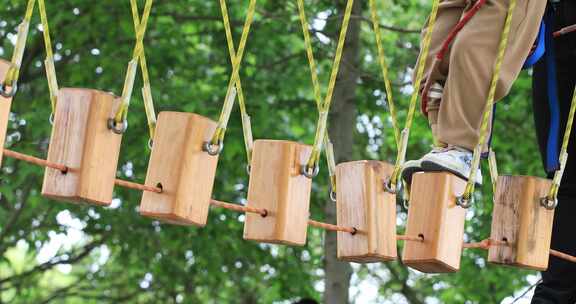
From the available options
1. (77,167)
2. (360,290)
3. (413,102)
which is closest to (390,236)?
(413,102)

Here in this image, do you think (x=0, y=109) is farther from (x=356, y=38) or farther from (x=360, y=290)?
(x=360, y=290)

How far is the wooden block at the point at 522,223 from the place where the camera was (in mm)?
2859

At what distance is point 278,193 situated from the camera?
2566mm

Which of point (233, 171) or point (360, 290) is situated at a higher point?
point (233, 171)

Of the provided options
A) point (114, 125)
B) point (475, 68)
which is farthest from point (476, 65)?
point (114, 125)

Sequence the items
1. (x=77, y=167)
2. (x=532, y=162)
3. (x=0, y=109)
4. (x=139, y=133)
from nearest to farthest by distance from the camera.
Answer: (x=0, y=109)
(x=77, y=167)
(x=139, y=133)
(x=532, y=162)

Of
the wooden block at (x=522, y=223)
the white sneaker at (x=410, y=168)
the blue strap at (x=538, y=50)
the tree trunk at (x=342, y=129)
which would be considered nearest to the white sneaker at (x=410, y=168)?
the white sneaker at (x=410, y=168)

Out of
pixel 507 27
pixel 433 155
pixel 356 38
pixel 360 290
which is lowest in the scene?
pixel 360 290

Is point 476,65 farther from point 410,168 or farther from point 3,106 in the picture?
point 3,106

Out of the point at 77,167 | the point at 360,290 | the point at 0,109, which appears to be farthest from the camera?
the point at 360,290

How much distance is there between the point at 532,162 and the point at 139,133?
7.63ft

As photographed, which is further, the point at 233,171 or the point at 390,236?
the point at 233,171

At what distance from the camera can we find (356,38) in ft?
21.1

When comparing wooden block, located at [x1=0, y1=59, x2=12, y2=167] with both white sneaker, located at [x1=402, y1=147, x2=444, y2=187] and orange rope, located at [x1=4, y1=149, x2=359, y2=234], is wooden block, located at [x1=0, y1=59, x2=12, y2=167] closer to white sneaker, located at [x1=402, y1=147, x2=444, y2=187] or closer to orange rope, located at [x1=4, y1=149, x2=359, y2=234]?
orange rope, located at [x1=4, y1=149, x2=359, y2=234]
